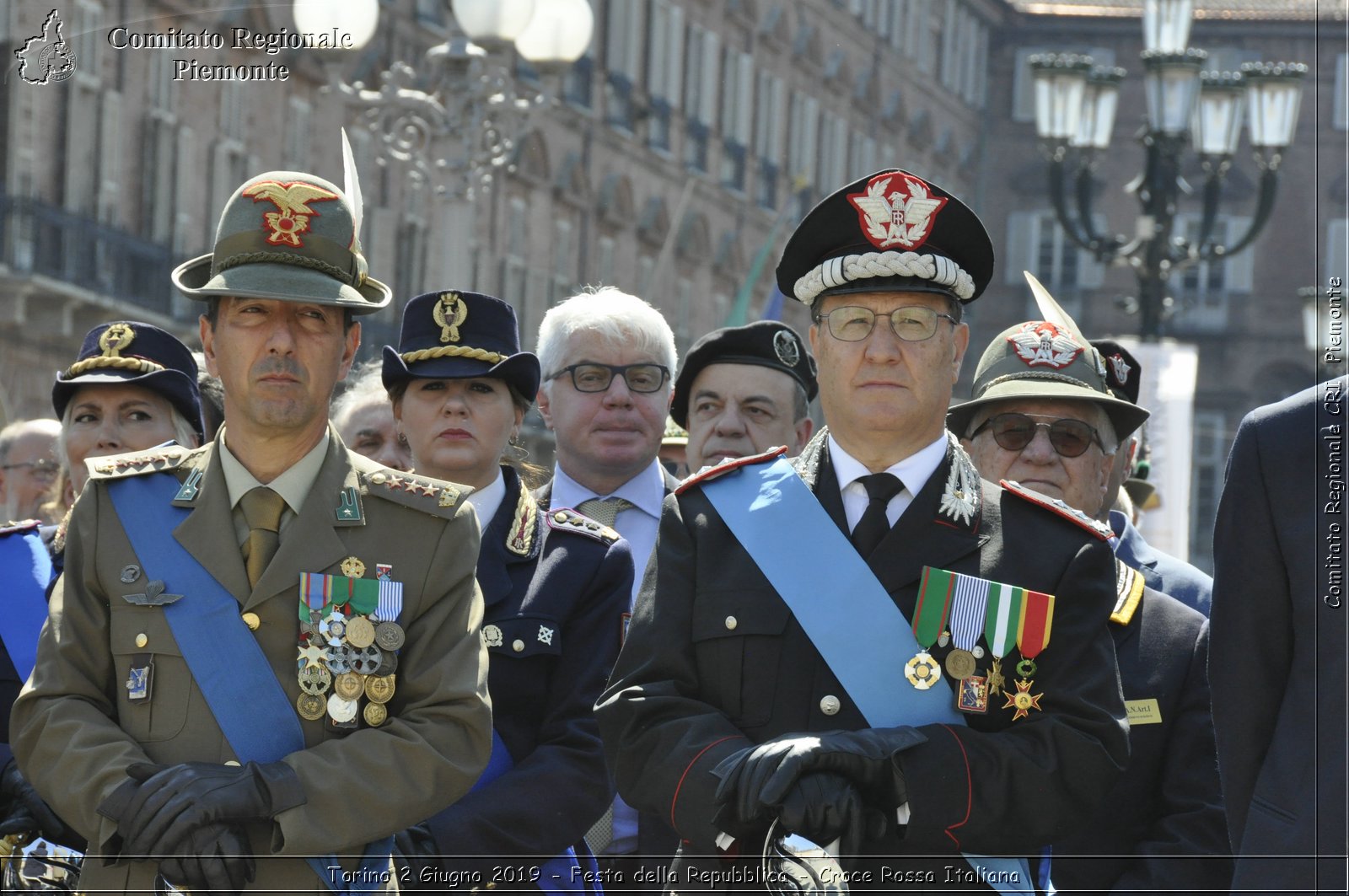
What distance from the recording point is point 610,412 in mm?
7035

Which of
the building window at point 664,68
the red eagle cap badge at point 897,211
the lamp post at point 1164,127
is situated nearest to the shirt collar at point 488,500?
the red eagle cap badge at point 897,211

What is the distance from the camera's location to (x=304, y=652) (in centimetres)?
477

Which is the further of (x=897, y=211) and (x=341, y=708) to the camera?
(x=897, y=211)

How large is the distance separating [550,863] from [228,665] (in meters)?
1.25

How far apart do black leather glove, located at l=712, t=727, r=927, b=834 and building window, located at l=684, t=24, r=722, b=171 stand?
41391mm

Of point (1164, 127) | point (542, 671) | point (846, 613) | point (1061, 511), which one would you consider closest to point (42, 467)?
point (542, 671)

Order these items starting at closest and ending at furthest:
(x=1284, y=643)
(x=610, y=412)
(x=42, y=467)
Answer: (x=1284, y=643), (x=610, y=412), (x=42, y=467)

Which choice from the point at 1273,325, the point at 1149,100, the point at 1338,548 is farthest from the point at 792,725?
the point at 1273,325

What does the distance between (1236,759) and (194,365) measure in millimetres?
3392

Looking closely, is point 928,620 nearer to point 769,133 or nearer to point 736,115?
point 736,115

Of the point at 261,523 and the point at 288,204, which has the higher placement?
the point at 288,204

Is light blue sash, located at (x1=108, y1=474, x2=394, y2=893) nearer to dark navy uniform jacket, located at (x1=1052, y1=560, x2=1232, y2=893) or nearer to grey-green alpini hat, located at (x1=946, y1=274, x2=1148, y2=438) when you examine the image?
dark navy uniform jacket, located at (x1=1052, y1=560, x2=1232, y2=893)

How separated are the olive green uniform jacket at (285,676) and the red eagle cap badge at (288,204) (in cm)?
45

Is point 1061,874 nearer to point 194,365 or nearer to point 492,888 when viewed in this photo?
point 492,888
